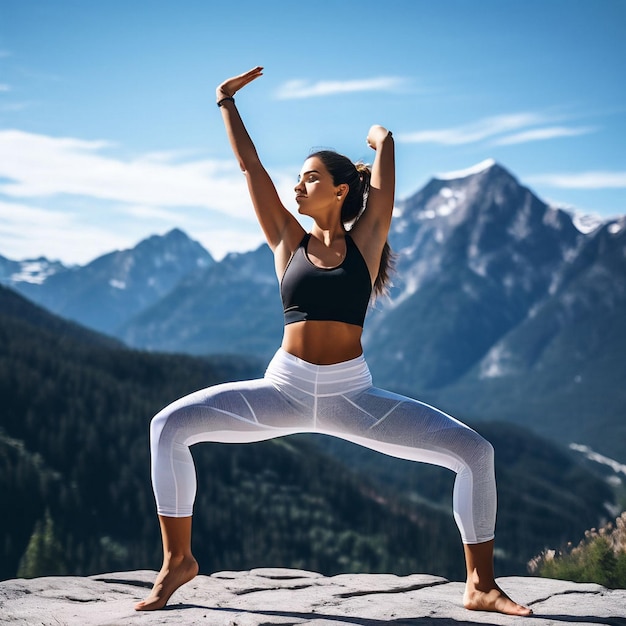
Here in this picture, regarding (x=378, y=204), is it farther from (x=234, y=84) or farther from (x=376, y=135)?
(x=234, y=84)

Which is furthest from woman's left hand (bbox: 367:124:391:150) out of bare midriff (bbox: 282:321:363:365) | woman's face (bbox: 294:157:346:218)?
bare midriff (bbox: 282:321:363:365)

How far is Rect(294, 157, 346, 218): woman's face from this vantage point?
23.9 feet

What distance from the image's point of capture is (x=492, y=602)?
271 inches

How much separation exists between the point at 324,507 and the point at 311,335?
88.4 meters

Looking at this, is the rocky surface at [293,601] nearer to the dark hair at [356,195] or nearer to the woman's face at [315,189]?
the dark hair at [356,195]

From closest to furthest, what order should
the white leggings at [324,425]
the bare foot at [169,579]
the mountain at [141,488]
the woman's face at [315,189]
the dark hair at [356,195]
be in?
1. the white leggings at [324,425]
2. the bare foot at [169,579]
3. the woman's face at [315,189]
4. the dark hair at [356,195]
5. the mountain at [141,488]

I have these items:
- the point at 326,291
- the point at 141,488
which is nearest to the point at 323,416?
the point at 326,291

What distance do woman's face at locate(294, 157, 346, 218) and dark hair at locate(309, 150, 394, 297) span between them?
10 centimetres

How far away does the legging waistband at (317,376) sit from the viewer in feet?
22.1

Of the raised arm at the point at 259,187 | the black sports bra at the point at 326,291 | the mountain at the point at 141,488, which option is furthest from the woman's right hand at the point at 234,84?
the mountain at the point at 141,488

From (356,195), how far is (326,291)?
1126mm

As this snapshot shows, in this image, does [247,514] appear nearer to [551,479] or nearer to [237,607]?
[237,607]

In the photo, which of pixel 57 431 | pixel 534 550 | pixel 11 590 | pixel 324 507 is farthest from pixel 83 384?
pixel 11 590

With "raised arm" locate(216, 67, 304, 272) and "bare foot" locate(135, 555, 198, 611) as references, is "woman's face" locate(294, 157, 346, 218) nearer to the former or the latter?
"raised arm" locate(216, 67, 304, 272)
